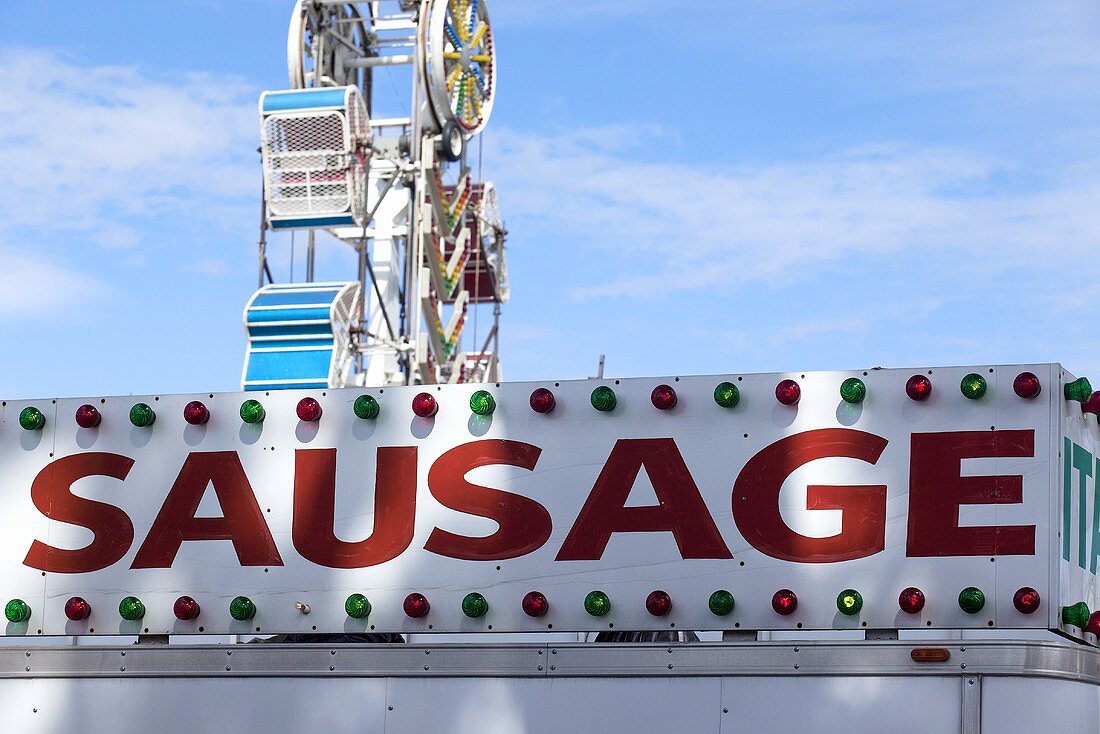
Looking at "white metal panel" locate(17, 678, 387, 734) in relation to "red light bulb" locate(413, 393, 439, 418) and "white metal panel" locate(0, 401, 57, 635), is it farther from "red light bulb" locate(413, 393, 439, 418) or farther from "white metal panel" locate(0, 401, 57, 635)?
"red light bulb" locate(413, 393, 439, 418)

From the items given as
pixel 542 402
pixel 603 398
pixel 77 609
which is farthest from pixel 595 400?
pixel 77 609

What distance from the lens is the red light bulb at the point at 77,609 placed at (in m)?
7.01

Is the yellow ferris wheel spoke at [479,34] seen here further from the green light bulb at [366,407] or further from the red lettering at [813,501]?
the red lettering at [813,501]

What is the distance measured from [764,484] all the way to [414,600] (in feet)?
5.21

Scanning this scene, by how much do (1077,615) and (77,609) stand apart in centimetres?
435

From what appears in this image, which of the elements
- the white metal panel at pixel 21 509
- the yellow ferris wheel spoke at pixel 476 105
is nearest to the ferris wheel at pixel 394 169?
the yellow ferris wheel spoke at pixel 476 105

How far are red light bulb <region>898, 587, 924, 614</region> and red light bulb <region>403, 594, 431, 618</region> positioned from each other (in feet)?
6.58

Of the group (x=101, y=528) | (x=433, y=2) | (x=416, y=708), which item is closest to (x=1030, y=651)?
(x=416, y=708)

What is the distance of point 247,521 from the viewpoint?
22.7 ft

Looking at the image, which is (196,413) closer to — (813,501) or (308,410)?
(308,410)

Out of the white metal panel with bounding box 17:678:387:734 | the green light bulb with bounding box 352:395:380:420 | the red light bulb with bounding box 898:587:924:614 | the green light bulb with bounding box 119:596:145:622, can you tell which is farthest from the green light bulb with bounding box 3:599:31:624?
the red light bulb with bounding box 898:587:924:614

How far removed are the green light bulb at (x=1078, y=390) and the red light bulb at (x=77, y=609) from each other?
441 centimetres

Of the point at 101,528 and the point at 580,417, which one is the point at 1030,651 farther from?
the point at 101,528

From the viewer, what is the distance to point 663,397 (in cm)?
656
